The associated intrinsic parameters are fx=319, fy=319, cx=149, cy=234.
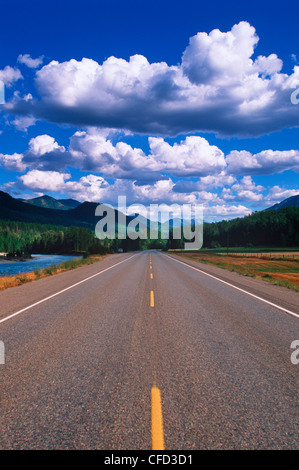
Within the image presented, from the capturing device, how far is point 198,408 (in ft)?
12.2

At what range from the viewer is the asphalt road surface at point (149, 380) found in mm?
3238

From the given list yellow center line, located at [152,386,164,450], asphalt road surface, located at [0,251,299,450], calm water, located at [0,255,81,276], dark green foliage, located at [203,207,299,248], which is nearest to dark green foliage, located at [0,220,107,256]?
calm water, located at [0,255,81,276]

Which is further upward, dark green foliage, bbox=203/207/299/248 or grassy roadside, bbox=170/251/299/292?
dark green foliage, bbox=203/207/299/248

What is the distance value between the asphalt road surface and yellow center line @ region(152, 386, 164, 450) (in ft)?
0.04

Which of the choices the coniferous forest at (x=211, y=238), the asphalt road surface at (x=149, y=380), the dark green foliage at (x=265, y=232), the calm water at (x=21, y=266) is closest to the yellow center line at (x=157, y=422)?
the asphalt road surface at (x=149, y=380)

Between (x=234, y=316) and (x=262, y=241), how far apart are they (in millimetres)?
138966

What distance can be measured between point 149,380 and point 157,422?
1.11 m

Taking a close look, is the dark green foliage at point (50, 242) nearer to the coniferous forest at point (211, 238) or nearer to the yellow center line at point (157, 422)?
the coniferous forest at point (211, 238)

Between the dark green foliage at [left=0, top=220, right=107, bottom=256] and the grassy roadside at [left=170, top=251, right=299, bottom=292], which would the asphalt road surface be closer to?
the grassy roadside at [left=170, top=251, right=299, bottom=292]

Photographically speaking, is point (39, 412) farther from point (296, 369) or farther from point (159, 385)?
point (296, 369)

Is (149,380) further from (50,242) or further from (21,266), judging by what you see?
(50,242)

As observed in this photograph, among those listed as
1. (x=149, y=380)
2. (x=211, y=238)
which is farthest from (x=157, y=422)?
(x=211, y=238)

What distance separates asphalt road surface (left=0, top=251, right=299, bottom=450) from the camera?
10.6 ft

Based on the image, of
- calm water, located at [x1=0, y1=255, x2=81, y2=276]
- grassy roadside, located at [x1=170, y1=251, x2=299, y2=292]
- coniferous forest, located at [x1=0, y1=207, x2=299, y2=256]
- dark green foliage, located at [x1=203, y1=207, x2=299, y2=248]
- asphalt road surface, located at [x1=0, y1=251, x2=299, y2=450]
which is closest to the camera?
asphalt road surface, located at [x1=0, y1=251, x2=299, y2=450]
